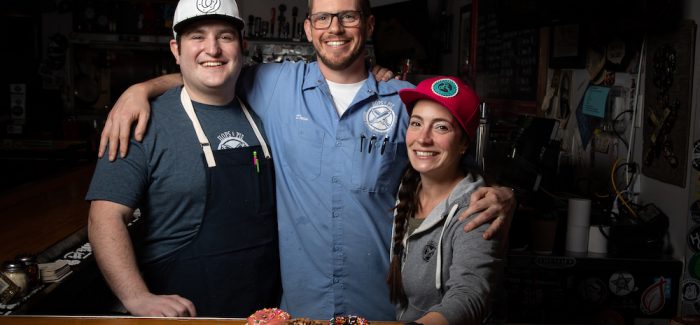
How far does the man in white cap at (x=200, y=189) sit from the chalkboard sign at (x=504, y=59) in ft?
8.42

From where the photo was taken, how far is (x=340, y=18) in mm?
2625

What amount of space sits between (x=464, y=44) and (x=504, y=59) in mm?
1023

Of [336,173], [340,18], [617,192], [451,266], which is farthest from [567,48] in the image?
[451,266]

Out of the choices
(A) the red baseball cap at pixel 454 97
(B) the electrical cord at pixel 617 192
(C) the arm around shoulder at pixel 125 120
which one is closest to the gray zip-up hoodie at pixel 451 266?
(A) the red baseball cap at pixel 454 97

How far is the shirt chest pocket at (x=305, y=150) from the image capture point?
264cm

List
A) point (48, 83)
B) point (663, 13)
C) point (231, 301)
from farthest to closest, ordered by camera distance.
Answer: point (48, 83), point (663, 13), point (231, 301)

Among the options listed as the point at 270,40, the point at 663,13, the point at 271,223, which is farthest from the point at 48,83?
the point at 663,13

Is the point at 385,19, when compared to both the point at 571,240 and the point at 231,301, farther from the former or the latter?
the point at 231,301

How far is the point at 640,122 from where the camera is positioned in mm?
3500

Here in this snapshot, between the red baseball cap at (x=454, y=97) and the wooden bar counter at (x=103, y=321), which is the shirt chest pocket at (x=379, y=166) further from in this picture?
the wooden bar counter at (x=103, y=321)

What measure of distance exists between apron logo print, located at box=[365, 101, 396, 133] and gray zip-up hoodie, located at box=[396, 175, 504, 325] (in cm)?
49

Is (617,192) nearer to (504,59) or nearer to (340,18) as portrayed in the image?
(340,18)

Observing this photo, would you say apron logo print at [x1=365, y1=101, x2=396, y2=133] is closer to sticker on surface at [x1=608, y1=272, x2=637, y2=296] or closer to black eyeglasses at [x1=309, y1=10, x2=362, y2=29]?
black eyeglasses at [x1=309, y1=10, x2=362, y2=29]

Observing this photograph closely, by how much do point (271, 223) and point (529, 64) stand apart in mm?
3127
